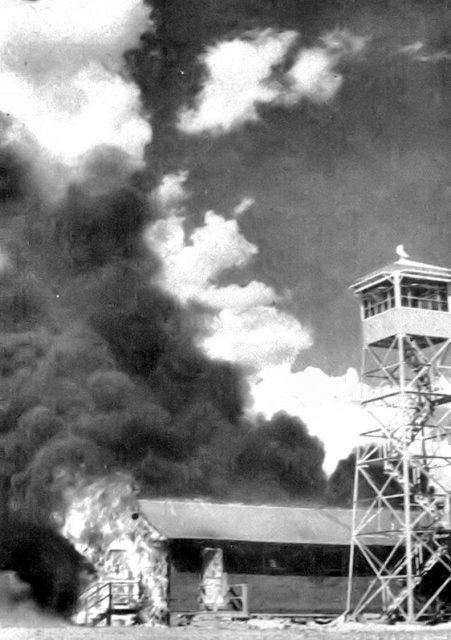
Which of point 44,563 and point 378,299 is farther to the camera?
point 44,563

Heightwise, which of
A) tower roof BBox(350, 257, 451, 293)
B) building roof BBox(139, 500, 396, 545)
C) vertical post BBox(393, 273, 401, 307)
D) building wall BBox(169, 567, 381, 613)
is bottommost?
building wall BBox(169, 567, 381, 613)

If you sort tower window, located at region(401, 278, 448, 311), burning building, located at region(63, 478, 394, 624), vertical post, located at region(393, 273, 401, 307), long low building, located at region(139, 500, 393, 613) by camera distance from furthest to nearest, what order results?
1. tower window, located at region(401, 278, 448, 311)
2. vertical post, located at region(393, 273, 401, 307)
3. long low building, located at region(139, 500, 393, 613)
4. burning building, located at region(63, 478, 394, 624)

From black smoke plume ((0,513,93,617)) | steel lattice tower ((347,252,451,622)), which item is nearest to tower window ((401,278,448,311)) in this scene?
steel lattice tower ((347,252,451,622))

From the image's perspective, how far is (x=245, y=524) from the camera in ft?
144

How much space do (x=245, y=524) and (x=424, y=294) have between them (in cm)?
1209

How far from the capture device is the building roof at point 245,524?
42094 mm

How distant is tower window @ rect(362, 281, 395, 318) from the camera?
43.2 m

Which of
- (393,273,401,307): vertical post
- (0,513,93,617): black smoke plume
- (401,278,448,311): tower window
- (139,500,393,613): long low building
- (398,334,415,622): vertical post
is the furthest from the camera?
(0,513,93,617): black smoke plume

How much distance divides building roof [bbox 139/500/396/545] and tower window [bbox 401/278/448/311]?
10001mm

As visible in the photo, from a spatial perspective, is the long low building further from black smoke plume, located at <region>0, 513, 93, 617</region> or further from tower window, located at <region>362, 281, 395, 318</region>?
tower window, located at <region>362, 281, 395, 318</region>

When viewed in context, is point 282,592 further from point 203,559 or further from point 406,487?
Result: point 406,487

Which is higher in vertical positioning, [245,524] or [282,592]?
[245,524]

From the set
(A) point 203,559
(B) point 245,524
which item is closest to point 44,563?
(A) point 203,559

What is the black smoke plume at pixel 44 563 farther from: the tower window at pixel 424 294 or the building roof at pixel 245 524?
the tower window at pixel 424 294
